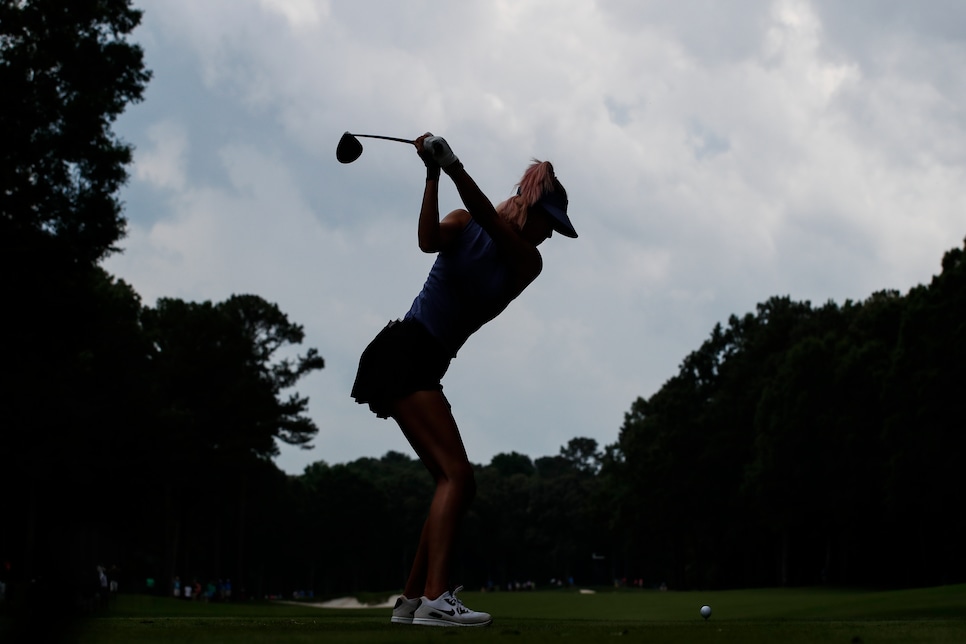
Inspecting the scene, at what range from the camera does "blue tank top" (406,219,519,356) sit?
22.2 ft

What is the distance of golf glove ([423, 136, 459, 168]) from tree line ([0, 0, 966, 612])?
A: 11.2 ft

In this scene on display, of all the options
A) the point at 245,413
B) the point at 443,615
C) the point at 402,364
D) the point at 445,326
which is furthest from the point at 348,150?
the point at 245,413

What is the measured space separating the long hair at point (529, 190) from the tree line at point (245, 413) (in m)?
3.78

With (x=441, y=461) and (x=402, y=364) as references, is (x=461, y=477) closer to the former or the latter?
(x=441, y=461)

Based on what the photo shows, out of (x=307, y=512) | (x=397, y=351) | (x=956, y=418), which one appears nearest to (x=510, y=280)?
(x=397, y=351)

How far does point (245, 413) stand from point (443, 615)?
225 ft

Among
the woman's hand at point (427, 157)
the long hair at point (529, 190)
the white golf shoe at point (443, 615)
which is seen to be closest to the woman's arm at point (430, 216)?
the woman's hand at point (427, 157)

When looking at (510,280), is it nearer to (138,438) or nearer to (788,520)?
(138,438)

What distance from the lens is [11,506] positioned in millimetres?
56531

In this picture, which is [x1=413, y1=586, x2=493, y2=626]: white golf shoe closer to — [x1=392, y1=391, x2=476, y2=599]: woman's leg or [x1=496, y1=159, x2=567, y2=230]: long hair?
[x1=392, y1=391, x2=476, y2=599]: woman's leg

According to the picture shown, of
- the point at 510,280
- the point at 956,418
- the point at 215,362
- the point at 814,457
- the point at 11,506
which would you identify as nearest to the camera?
the point at 510,280

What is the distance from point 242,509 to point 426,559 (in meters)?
76.4

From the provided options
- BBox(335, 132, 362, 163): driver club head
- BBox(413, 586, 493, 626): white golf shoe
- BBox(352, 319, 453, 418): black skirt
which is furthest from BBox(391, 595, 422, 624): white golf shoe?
BBox(335, 132, 362, 163): driver club head

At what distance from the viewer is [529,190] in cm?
690
